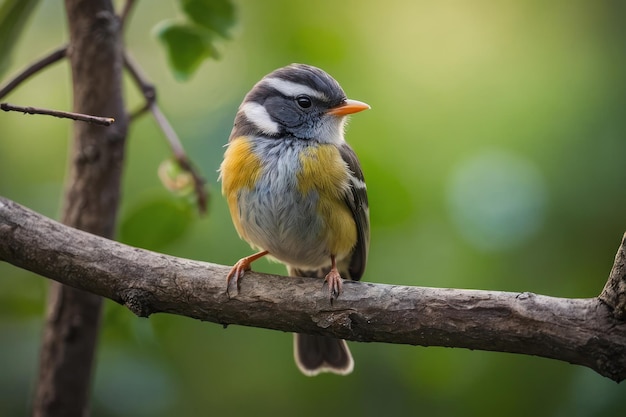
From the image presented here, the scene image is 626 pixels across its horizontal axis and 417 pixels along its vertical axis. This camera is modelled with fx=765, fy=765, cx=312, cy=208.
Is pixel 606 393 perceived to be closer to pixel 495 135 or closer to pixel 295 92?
pixel 495 135

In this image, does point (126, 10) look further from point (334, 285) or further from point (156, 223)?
point (334, 285)

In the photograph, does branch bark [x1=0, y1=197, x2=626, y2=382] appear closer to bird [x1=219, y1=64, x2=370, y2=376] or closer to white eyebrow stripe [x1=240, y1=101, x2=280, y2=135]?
bird [x1=219, y1=64, x2=370, y2=376]

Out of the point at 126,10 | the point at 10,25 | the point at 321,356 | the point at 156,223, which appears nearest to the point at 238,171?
the point at 156,223

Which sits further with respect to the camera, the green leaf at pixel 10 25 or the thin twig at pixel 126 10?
the thin twig at pixel 126 10

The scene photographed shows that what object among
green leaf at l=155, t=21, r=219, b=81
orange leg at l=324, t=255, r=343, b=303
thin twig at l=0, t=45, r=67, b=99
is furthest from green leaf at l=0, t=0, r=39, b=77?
orange leg at l=324, t=255, r=343, b=303

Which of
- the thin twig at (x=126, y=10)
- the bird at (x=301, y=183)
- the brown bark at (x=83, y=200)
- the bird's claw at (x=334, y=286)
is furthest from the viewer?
the thin twig at (x=126, y=10)

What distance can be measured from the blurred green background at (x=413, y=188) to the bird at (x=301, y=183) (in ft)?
1.35

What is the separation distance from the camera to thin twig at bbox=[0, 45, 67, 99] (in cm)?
327

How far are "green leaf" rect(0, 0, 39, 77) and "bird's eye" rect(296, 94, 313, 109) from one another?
4.35ft

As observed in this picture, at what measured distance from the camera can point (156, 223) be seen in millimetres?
3732

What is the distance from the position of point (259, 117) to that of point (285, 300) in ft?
3.93

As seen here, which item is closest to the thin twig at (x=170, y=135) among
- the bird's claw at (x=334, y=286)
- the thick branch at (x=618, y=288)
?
the bird's claw at (x=334, y=286)

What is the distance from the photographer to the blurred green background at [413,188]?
389cm

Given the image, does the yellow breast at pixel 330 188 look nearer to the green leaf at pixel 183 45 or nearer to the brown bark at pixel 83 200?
the green leaf at pixel 183 45
